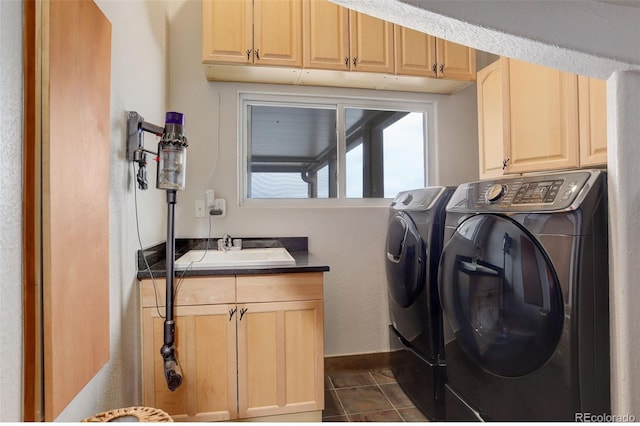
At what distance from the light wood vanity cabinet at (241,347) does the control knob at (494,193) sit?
2.89ft

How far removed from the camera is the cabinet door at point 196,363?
1518 millimetres

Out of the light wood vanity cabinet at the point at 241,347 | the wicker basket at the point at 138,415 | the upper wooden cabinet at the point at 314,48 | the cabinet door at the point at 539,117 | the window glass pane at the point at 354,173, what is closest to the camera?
the wicker basket at the point at 138,415

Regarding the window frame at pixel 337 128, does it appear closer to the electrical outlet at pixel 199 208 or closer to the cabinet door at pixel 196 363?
the electrical outlet at pixel 199 208

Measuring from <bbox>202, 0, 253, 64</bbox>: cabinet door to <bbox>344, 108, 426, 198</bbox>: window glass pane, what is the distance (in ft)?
3.01

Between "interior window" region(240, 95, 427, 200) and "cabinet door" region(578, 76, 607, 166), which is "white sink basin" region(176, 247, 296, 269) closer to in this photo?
"interior window" region(240, 95, 427, 200)

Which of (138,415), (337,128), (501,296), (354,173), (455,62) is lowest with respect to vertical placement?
(138,415)

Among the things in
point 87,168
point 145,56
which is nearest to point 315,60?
point 145,56

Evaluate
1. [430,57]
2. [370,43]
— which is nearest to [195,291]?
[370,43]

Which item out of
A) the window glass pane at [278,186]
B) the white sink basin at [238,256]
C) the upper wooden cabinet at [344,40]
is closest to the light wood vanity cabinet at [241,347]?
the white sink basin at [238,256]

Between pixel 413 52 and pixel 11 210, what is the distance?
7.30ft

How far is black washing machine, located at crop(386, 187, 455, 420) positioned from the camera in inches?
67.3

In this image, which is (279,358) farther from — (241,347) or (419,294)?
(419,294)

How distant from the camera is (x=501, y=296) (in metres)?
1.20

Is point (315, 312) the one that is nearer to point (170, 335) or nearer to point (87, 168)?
point (170, 335)
